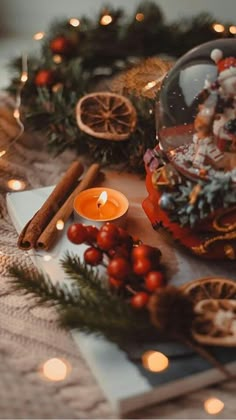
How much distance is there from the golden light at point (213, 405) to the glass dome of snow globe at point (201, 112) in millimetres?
312

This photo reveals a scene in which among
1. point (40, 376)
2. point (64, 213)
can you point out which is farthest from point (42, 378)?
point (64, 213)

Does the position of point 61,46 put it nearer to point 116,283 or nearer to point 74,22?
point 74,22

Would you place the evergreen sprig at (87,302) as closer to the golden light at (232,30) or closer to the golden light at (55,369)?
the golden light at (55,369)

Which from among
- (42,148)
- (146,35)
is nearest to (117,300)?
(42,148)

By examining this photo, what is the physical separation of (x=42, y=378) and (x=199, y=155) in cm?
38

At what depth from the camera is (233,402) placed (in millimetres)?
738

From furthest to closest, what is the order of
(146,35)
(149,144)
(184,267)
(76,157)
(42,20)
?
(42,20) < (146,35) < (76,157) < (149,144) < (184,267)

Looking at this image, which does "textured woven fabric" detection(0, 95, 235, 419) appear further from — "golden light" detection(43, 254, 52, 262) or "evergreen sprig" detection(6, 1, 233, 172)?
"evergreen sprig" detection(6, 1, 233, 172)

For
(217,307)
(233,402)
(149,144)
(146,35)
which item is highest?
(146,35)

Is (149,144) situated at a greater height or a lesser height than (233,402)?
greater

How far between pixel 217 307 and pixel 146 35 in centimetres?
75

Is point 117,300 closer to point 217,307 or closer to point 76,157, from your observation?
point 217,307

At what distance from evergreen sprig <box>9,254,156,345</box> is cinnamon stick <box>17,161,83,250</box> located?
0.08m

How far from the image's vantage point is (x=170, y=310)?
71cm
